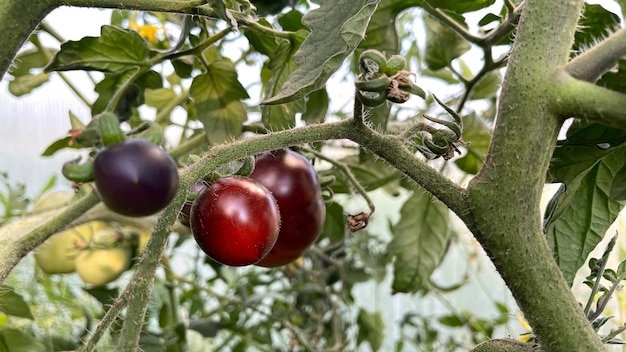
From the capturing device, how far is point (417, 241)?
2.61 ft

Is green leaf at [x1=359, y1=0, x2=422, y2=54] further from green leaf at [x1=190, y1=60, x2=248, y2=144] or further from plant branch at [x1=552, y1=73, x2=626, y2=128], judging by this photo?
plant branch at [x1=552, y1=73, x2=626, y2=128]

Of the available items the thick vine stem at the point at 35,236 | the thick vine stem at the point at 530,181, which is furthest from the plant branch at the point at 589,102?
the thick vine stem at the point at 35,236

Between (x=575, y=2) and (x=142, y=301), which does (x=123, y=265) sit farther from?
(x=575, y=2)

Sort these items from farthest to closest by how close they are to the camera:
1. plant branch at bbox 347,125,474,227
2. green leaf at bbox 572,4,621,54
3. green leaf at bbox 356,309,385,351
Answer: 1. green leaf at bbox 356,309,385,351
2. green leaf at bbox 572,4,621,54
3. plant branch at bbox 347,125,474,227

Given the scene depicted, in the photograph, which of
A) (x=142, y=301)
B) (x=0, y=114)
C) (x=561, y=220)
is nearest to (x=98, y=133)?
(x=142, y=301)

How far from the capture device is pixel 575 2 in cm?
34

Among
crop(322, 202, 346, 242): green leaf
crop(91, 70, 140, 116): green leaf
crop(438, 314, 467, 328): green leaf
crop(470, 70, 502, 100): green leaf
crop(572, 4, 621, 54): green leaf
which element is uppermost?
crop(572, 4, 621, 54): green leaf

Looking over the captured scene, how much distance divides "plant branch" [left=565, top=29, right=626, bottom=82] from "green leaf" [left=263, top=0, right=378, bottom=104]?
0.11 m

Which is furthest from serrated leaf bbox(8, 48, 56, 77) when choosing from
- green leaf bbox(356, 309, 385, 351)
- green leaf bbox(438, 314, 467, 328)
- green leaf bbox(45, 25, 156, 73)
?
green leaf bbox(438, 314, 467, 328)

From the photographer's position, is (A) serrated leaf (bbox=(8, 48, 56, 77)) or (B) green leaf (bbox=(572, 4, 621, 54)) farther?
(A) serrated leaf (bbox=(8, 48, 56, 77))

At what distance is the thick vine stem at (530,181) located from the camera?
33 cm

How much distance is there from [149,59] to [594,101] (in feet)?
1.34

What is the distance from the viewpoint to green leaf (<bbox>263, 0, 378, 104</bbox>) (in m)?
0.32

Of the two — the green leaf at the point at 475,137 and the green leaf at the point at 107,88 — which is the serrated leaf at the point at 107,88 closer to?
the green leaf at the point at 107,88
